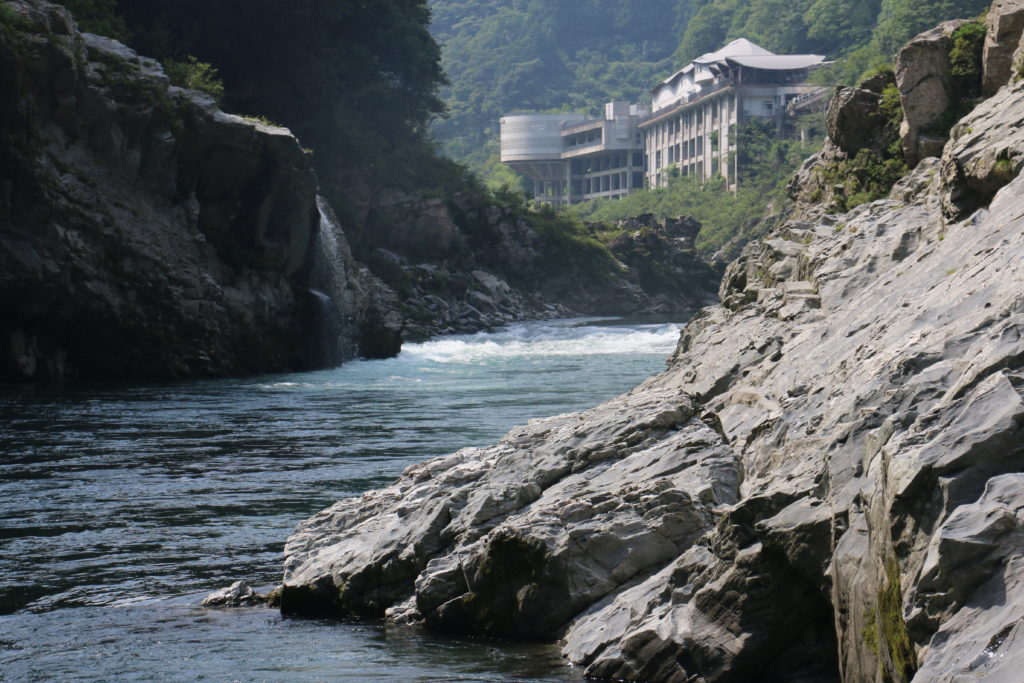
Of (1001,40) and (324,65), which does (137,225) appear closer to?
(1001,40)

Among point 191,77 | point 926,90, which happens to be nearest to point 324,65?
point 191,77

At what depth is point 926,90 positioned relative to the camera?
17.9 meters

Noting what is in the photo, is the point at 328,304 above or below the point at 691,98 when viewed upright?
below

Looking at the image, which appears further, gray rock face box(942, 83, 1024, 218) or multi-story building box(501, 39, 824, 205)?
multi-story building box(501, 39, 824, 205)

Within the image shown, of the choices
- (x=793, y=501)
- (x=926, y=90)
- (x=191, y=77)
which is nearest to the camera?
(x=793, y=501)

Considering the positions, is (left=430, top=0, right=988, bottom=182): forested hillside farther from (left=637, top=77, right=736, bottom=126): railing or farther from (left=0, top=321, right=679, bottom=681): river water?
(left=0, top=321, right=679, bottom=681): river water

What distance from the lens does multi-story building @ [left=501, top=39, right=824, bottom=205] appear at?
11681 centimetres

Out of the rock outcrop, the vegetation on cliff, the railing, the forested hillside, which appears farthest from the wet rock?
the railing

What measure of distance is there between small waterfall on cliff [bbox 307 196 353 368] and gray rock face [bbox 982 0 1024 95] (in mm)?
26590

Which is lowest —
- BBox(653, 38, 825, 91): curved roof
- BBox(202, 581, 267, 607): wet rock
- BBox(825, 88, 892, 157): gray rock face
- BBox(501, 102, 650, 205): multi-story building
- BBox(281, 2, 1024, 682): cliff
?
BBox(202, 581, 267, 607): wet rock

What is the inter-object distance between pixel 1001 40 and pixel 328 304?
27802mm

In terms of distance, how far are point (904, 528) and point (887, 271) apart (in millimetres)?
6247

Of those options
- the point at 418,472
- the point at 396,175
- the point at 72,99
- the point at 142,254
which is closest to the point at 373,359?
the point at 142,254

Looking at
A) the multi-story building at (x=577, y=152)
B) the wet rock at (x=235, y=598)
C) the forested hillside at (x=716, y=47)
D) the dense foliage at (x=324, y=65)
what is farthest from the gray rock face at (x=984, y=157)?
the multi-story building at (x=577, y=152)
